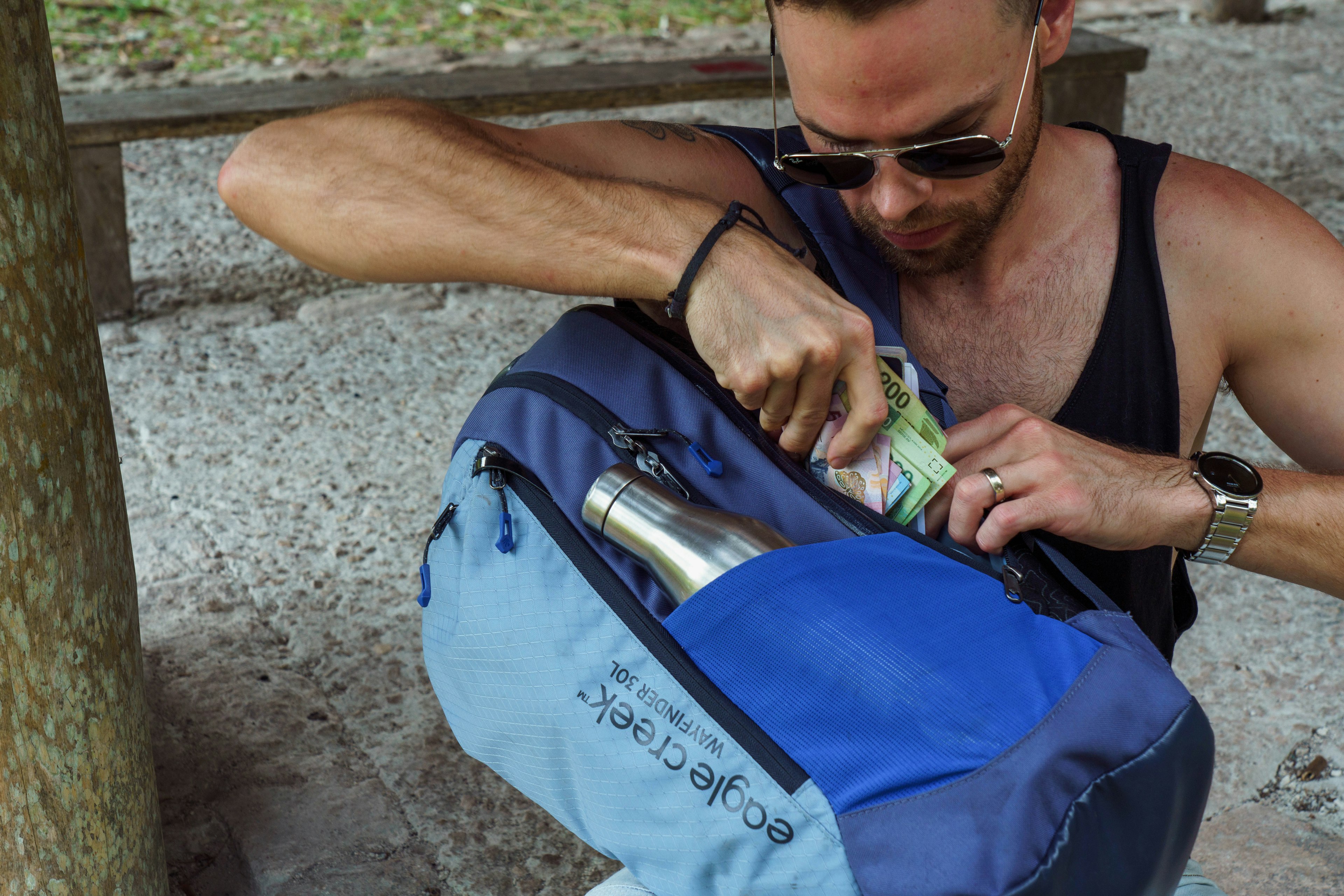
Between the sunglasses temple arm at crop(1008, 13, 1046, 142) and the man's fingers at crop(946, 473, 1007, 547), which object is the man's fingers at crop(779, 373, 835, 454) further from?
the sunglasses temple arm at crop(1008, 13, 1046, 142)

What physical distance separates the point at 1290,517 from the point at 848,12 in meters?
0.84

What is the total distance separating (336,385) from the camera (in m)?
3.19

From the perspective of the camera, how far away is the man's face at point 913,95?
145cm

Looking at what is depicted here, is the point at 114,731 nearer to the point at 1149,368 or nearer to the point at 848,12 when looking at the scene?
the point at 848,12

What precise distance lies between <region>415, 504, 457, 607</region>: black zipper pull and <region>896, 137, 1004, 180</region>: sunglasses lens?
2.41ft

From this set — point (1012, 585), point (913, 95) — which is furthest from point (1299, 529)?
point (913, 95)

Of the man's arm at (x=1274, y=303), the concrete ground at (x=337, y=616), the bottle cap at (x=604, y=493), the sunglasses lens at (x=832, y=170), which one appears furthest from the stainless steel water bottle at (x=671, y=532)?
the concrete ground at (x=337, y=616)

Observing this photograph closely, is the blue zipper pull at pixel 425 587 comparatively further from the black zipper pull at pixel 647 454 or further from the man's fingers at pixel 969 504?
the man's fingers at pixel 969 504

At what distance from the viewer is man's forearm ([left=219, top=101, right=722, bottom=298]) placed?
55.2 inches

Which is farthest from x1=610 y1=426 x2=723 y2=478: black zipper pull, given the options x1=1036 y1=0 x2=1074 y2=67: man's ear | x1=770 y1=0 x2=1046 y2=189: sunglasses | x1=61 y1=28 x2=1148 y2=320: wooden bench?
x1=61 y1=28 x2=1148 y2=320: wooden bench

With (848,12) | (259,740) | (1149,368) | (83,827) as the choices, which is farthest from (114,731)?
(1149,368)

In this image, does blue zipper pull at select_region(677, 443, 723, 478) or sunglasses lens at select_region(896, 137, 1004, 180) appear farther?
sunglasses lens at select_region(896, 137, 1004, 180)

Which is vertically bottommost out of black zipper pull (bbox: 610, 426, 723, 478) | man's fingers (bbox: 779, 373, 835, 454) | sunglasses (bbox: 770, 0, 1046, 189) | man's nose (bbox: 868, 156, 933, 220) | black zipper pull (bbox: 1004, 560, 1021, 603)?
black zipper pull (bbox: 1004, 560, 1021, 603)

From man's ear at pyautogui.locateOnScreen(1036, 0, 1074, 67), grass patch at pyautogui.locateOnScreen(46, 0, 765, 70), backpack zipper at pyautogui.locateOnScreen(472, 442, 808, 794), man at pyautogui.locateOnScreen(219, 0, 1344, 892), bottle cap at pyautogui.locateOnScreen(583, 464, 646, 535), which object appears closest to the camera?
backpack zipper at pyautogui.locateOnScreen(472, 442, 808, 794)
